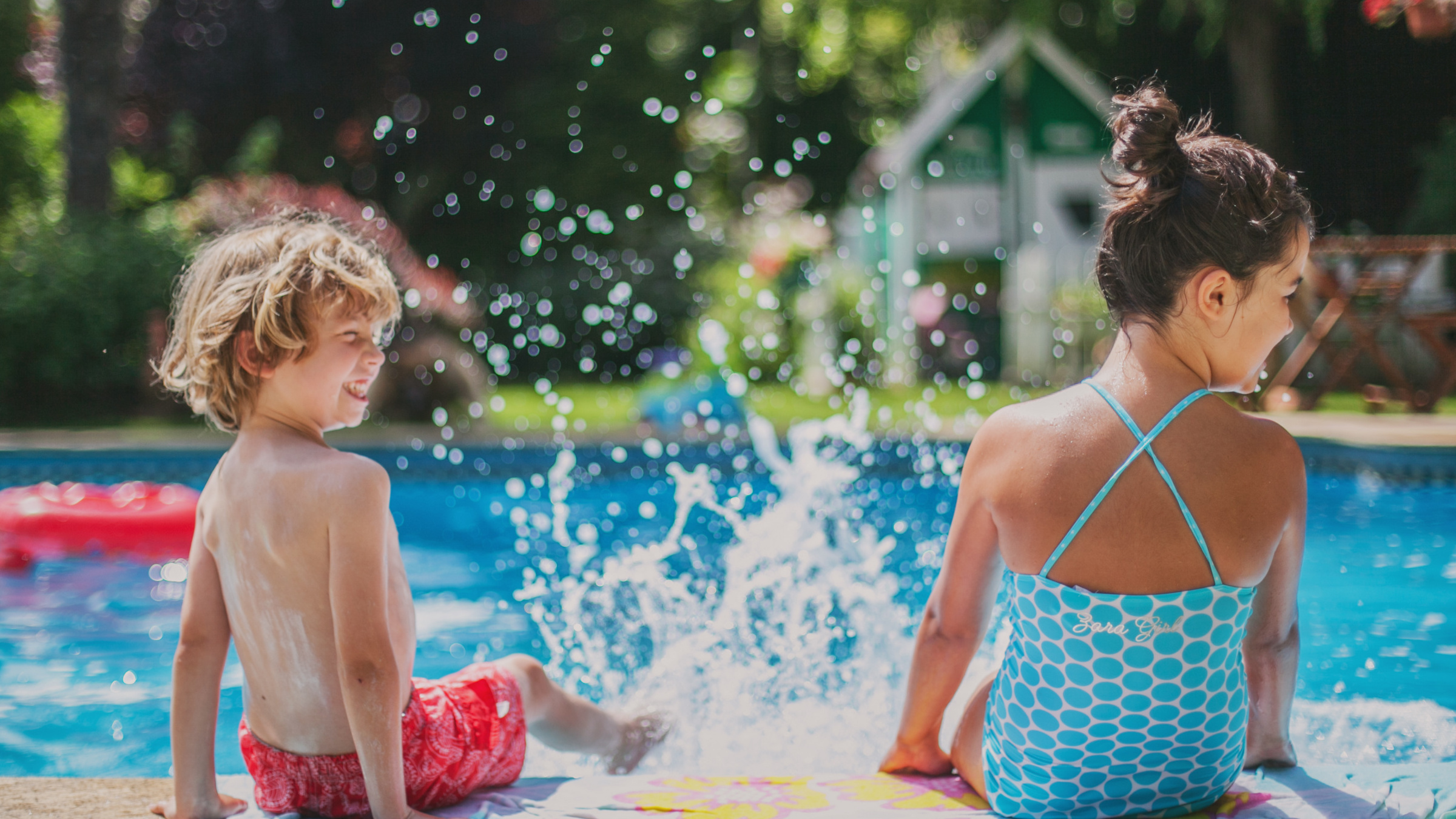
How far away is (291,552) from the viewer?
1625mm

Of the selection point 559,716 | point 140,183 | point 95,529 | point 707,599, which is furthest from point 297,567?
point 140,183

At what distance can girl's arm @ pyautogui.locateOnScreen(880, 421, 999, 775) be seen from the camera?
5.47ft

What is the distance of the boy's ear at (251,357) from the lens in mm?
1696

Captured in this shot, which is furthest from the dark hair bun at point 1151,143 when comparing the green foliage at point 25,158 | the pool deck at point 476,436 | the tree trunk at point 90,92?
the green foliage at point 25,158

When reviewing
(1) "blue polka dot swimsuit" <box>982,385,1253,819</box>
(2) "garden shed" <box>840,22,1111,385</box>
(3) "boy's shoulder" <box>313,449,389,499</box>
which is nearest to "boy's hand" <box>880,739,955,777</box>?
(1) "blue polka dot swimsuit" <box>982,385,1253,819</box>

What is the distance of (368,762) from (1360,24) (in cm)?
1461

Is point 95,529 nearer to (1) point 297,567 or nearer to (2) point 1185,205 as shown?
(1) point 297,567

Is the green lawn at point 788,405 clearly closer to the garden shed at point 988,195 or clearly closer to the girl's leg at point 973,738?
the garden shed at point 988,195

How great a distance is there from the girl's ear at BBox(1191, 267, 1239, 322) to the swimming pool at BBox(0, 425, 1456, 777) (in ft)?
4.69

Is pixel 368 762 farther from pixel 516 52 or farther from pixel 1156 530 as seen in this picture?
pixel 516 52

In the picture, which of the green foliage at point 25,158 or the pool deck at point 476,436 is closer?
the pool deck at point 476,436

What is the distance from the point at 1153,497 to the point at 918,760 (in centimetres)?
68

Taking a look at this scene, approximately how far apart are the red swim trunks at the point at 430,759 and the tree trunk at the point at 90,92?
34.8 ft

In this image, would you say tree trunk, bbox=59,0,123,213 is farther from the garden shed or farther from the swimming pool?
the garden shed
